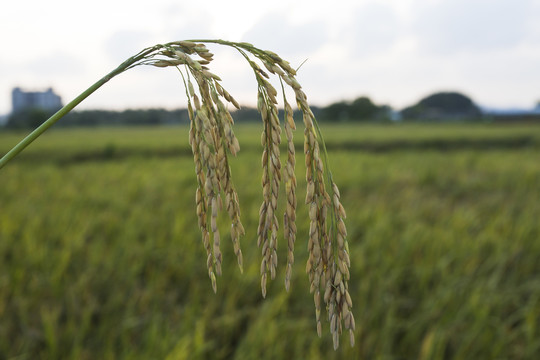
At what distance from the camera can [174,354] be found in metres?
2.18

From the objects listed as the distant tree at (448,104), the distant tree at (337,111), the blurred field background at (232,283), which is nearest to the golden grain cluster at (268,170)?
the blurred field background at (232,283)

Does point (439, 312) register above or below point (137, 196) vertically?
below

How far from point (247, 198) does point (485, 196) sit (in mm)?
4191

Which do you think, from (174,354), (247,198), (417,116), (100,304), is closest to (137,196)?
(247,198)

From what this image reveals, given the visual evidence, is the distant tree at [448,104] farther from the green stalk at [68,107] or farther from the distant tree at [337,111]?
the green stalk at [68,107]

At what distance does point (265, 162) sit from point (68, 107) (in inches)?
8.3

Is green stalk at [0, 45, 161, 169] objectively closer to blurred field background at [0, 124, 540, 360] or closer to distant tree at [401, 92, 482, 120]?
blurred field background at [0, 124, 540, 360]

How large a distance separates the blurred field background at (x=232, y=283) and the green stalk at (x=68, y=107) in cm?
202

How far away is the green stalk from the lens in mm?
419

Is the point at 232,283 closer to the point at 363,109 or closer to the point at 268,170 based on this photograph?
the point at 268,170

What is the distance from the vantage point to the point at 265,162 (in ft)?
1.63

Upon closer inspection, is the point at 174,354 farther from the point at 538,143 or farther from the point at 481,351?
the point at 538,143

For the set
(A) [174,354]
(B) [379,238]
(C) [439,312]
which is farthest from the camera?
(B) [379,238]

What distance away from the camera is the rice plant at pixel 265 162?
45cm
